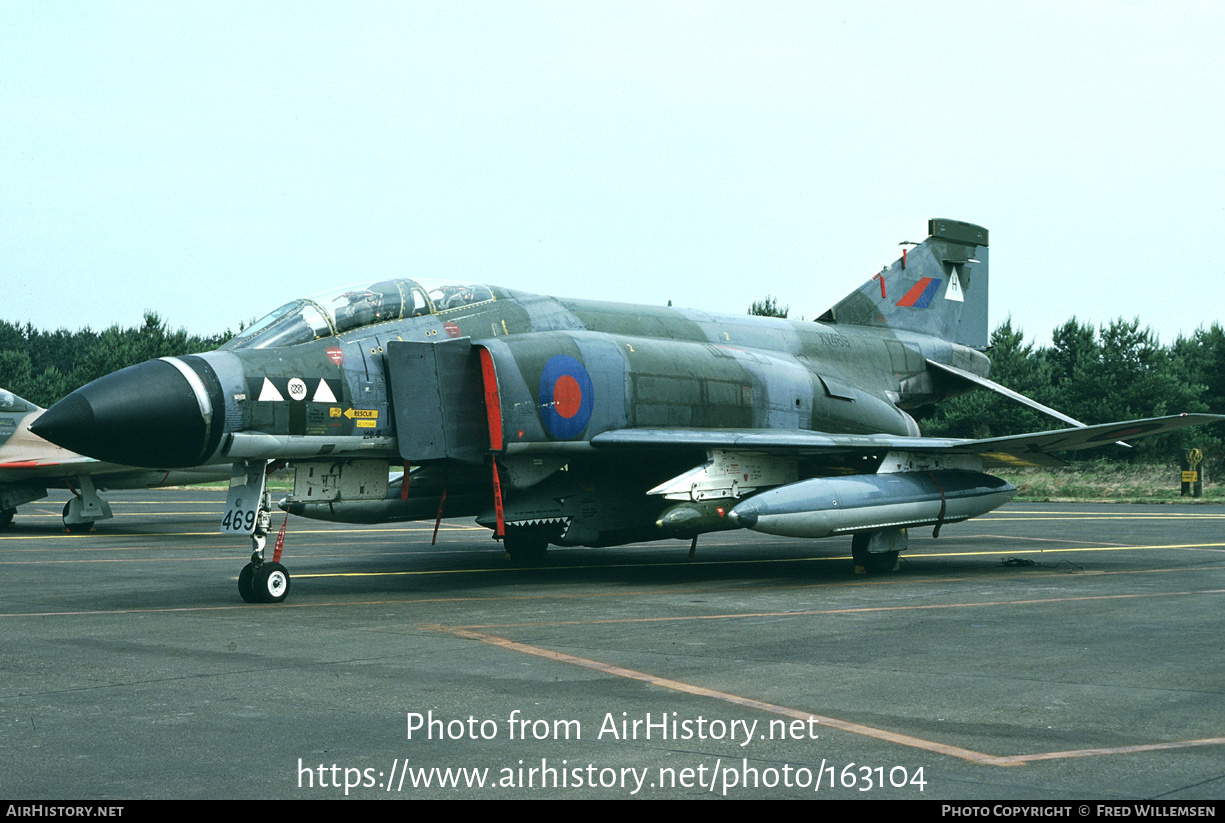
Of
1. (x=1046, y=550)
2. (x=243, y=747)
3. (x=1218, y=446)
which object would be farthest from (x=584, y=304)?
(x=1218, y=446)

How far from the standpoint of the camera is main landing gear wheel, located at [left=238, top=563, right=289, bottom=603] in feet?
36.8

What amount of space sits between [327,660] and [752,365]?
29.5 ft

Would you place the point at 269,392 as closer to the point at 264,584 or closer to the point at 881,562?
the point at 264,584

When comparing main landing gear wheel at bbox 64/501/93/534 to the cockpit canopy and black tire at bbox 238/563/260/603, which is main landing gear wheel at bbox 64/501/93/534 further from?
black tire at bbox 238/563/260/603

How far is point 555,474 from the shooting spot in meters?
14.5

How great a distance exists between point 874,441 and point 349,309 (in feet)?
22.5

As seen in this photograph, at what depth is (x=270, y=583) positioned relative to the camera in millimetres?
11250

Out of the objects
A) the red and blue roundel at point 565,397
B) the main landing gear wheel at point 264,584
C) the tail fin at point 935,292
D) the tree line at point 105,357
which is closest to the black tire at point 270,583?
the main landing gear wheel at point 264,584

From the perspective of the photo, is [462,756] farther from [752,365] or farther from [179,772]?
[752,365]

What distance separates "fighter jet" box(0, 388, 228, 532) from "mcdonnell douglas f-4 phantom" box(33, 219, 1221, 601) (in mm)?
10691

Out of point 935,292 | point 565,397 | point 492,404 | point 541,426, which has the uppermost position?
point 935,292

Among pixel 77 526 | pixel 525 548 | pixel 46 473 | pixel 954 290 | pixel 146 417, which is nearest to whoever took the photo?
pixel 146 417

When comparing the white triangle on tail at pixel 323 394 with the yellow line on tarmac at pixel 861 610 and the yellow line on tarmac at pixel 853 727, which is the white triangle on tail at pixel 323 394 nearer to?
the yellow line on tarmac at pixel 861 610

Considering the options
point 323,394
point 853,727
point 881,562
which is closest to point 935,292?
point 881,562
